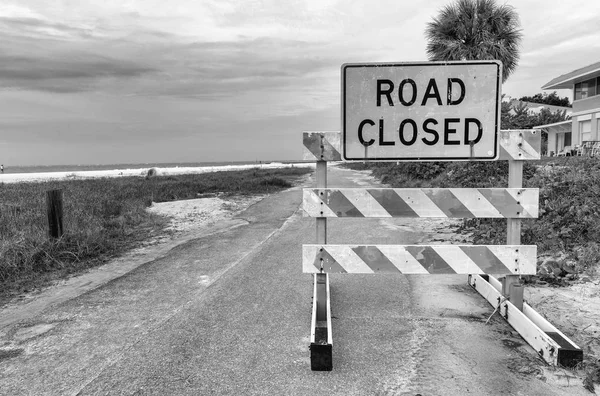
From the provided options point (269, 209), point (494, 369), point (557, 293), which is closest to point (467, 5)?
point (269, 209)

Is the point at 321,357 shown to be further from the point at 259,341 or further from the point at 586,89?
→ the point at 586,89

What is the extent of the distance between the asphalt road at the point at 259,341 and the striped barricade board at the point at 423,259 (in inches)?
23.0

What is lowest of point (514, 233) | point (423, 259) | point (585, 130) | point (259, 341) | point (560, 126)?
point (259, 341)

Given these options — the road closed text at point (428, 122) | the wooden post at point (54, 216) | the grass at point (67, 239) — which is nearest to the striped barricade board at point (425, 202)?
the road closed text at point (428, 122)

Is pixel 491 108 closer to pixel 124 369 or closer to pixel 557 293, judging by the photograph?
pixel 557 293

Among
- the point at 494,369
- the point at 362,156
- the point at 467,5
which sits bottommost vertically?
the point at 494,369

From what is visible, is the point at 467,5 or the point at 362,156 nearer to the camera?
the point at 362,156

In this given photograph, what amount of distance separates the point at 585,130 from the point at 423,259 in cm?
3172

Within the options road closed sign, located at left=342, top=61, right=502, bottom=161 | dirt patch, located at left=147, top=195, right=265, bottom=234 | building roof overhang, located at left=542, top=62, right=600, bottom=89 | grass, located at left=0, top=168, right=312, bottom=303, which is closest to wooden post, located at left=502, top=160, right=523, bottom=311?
road closed sign, located at left=342, top=61, right=502, bottom=161

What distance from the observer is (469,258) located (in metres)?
3.55

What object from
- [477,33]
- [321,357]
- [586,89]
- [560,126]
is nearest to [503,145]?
[321,357]

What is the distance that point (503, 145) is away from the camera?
11.4ft

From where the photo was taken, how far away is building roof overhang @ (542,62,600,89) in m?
26.4

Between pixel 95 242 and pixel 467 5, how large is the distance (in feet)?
79.3
